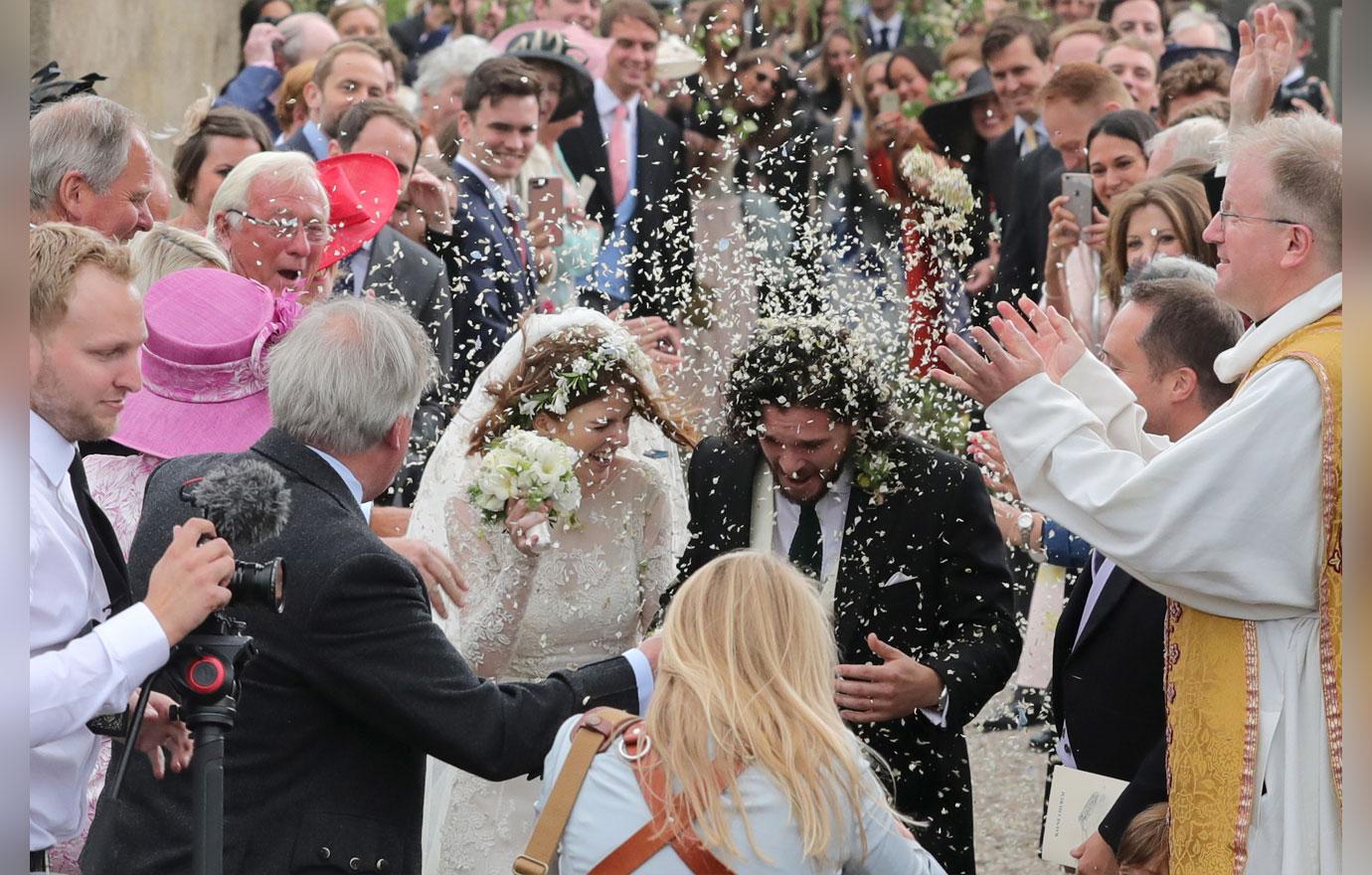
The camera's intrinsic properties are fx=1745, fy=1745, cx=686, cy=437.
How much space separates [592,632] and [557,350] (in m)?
0.77

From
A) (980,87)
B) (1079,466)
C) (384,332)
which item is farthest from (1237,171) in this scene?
(980,87)

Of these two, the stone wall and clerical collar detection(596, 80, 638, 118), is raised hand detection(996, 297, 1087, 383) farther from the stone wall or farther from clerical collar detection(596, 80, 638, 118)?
the stone wall

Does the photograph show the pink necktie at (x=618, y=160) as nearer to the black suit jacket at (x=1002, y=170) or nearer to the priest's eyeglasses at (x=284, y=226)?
the black suit jacket at (x=1002, y=170)

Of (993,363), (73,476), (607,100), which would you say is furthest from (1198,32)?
(73,476)

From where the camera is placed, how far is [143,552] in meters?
3.37

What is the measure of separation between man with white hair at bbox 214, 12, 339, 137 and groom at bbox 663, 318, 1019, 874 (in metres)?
5.68

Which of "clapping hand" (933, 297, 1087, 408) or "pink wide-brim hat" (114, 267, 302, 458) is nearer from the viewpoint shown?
"clapping hand" (933, 297, 1087, 408)

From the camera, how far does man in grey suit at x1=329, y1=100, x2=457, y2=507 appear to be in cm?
571

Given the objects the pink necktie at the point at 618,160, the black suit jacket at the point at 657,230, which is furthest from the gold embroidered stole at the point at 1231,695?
the pink necktie at the point at 618,160

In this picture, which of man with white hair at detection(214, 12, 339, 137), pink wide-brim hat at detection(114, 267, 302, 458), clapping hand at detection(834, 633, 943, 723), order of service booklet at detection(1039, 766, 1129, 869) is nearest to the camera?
order of service booklet at detection(1039, 766, 1129, 869)

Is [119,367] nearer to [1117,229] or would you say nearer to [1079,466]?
[1079,466]

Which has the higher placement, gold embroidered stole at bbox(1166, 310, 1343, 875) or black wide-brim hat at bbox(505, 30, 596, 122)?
black wide-brim hat at bbox(505, 30, 596, 122)

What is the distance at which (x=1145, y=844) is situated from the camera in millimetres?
3711

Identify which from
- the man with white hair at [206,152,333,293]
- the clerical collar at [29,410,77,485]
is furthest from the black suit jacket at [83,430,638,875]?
the man with white hair at [206,152,333,293]
